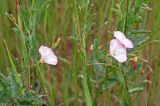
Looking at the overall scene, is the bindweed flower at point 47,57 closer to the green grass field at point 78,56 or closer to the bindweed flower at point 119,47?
the green grass field at point 78,56

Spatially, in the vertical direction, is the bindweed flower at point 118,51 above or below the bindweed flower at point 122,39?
below

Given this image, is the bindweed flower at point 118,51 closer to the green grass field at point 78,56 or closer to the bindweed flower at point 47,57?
the green grass field at point 78,56

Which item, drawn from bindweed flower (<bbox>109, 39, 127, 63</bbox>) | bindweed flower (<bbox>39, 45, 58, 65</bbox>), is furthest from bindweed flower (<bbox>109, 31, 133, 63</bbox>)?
bindweed flower (<bbox>39, 45, 58, 65</bbox>)

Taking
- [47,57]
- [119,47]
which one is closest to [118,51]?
[119,47]

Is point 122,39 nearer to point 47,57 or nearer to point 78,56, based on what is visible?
point 47,57

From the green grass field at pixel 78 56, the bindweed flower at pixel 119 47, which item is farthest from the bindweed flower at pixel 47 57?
the bindweed flower at pixel 119 47
